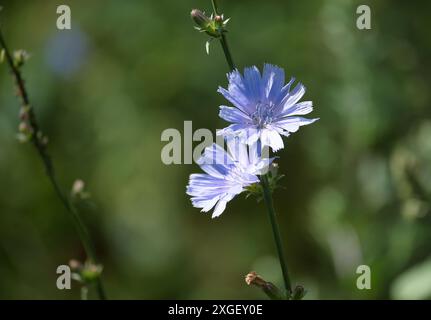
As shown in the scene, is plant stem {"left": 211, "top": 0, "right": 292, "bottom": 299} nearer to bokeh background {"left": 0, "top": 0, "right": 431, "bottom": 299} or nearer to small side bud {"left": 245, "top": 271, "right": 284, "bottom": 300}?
small side bud {"left": 245, "top": 271, "right": 284, "bottom": 300}

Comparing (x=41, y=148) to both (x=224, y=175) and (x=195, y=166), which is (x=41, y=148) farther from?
(x=195, y=166)

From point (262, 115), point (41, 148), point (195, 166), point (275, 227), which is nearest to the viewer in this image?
point (275, 227)

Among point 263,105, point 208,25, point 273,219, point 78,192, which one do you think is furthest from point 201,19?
point 78,192

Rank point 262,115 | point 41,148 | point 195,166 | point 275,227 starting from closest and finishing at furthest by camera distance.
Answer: point 275,227
point 262,115
point 41,148
point 195,166

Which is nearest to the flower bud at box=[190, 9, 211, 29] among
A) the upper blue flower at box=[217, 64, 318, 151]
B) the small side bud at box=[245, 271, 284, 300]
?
the upper blue flower at box=[217, 64, 318, 151]

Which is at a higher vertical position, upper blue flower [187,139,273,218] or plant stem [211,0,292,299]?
upper blue flower [187,139,273,218]

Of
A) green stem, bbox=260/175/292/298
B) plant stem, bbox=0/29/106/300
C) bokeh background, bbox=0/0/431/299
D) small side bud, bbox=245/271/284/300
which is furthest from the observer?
bokeh background, bbox=0/0/431/299

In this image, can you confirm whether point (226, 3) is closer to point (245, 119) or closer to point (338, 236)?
point (338, 236)
